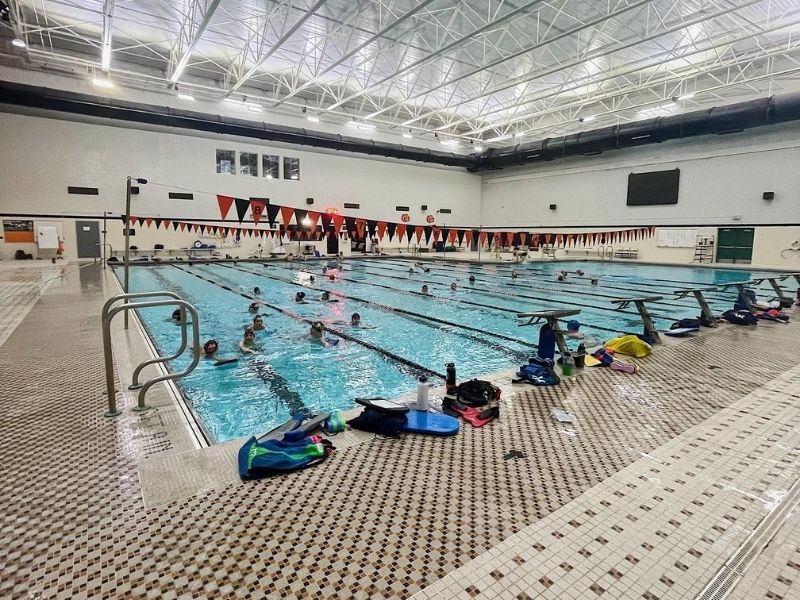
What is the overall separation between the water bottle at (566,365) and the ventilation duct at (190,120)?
1771 centimetres

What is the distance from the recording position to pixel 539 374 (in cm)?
331

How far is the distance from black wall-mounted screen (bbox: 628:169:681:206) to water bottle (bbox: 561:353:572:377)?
18.4 meters

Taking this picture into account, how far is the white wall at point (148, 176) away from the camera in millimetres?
14898

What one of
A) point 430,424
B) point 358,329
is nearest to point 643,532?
point 430,424

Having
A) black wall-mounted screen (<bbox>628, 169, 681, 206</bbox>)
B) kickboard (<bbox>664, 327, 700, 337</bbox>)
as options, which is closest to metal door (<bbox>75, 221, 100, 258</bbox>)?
kickboard (<bbox>664, 327, 700, 337</bbox>)

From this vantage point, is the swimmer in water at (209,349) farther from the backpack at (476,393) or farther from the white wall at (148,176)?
the white wall at (148,176)

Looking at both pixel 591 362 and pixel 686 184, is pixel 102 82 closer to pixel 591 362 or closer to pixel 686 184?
pixel 591 362

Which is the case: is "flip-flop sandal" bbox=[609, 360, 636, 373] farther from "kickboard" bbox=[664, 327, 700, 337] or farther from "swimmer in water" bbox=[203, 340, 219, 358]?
"swimmer in water" bbox=[203, 340, 219, 358]

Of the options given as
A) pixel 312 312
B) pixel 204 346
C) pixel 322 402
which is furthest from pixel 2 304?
pixel 322 402

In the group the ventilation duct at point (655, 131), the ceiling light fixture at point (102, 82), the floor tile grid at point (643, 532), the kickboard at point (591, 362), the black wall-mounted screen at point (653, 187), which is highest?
the ceiling light fixture at point (102, 82)

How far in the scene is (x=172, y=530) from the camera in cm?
158

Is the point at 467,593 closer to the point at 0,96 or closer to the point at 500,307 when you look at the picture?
the point at 500,307

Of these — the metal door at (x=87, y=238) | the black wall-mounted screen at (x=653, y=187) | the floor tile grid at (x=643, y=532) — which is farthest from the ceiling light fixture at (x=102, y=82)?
the black wall-mounted screen at (x=653, y=187)

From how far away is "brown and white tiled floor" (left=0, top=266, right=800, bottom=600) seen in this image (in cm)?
137
